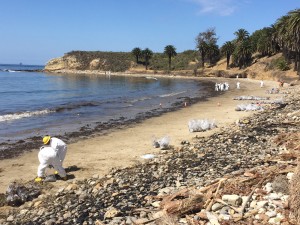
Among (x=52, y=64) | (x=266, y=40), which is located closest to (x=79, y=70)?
(x=52, y=64)

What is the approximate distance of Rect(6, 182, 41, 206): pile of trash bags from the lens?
9.20m

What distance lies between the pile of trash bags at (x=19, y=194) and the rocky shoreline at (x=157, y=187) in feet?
0.60

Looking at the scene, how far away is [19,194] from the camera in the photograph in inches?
368

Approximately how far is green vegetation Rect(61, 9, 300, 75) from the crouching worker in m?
45.8

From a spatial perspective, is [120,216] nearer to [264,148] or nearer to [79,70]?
[264,148]

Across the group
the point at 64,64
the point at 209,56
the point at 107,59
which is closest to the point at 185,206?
the point at 209,56

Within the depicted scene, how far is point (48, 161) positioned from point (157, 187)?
3.96m

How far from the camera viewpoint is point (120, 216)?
293 inches

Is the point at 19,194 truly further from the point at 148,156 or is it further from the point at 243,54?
the point at 243,54

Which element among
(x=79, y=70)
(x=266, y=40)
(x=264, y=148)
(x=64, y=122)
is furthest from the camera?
(x=79, y=70)

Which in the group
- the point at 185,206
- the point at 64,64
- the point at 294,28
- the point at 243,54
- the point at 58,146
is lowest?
the point at 185,206

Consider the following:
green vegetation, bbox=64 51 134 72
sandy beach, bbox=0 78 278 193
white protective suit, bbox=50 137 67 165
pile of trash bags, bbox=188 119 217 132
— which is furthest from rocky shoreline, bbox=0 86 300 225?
green vegetation, bbox=64 51 134 72

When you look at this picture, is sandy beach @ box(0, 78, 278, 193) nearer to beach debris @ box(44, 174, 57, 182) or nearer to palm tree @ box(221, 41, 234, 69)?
beach debris @ box(44, 174, 57, 182)

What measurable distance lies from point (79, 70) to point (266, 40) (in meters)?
89.3
